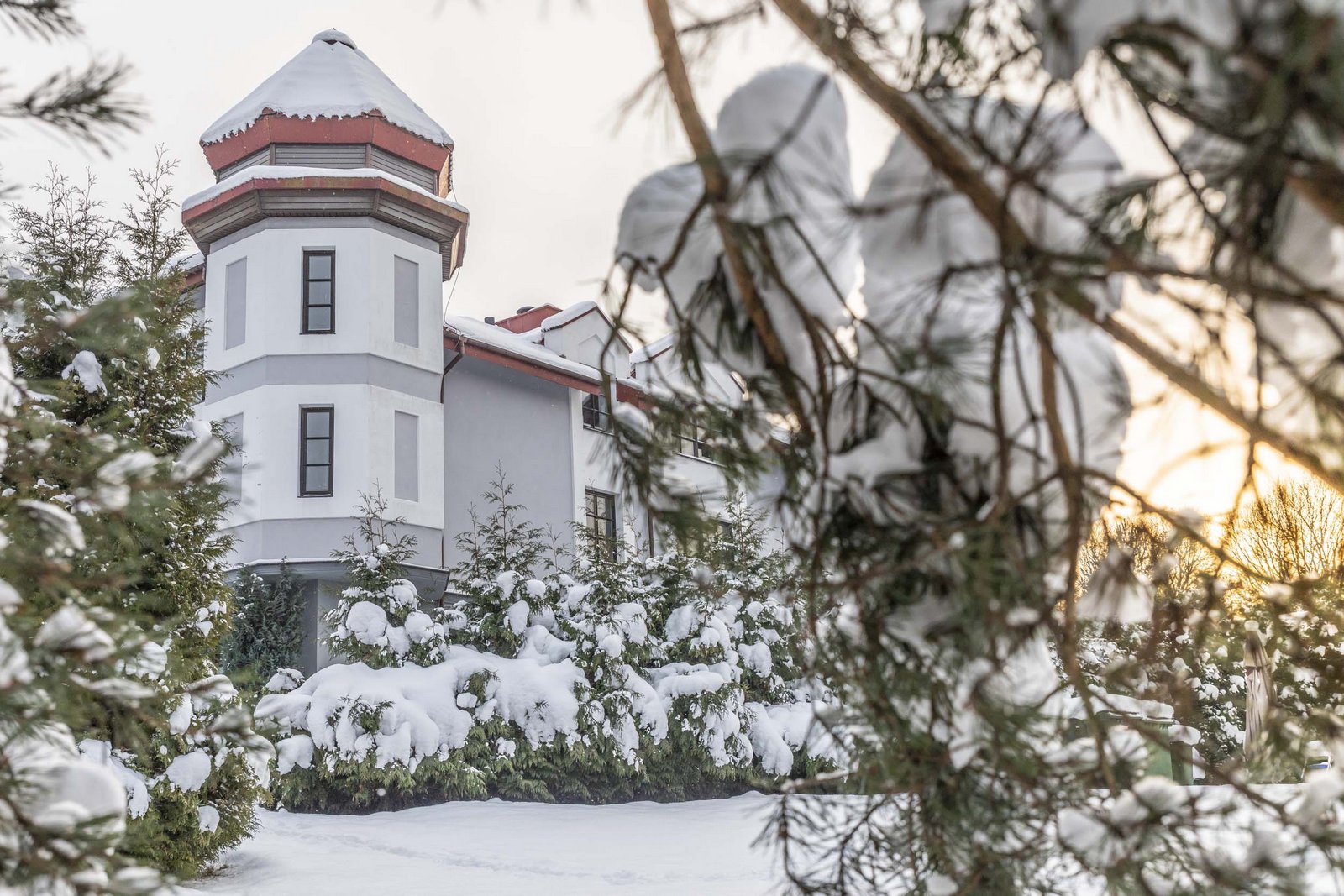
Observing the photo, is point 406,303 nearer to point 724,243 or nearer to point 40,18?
point 40,18

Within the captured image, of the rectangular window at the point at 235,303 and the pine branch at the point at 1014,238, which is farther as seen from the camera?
the rectangular window at the point at 235,303

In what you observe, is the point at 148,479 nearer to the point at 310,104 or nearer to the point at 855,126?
the point at 855,126

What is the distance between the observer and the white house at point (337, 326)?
12469 mm

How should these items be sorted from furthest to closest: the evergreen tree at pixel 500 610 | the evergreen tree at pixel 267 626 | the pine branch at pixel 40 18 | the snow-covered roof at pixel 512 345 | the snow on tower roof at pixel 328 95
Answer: the snow-covered roof at pixel 512 345, the snow on tower roof at pixel 328 95, the evergreen tree at pixel 267 626, the evergreen tree at pixel 500 610, the pine branch at pixel 40 18

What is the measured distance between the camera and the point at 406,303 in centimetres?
1339

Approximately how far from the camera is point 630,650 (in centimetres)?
872

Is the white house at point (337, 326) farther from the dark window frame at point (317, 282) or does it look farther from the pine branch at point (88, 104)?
the pine branch at point (88, 104)

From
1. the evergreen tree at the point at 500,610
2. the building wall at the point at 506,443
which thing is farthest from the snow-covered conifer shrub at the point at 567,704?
the building wall at the point at 506,443

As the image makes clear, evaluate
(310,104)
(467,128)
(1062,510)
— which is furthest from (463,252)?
(1062,510)

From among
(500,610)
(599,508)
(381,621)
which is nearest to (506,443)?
(599,508)

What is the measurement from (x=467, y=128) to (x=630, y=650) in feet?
27.9

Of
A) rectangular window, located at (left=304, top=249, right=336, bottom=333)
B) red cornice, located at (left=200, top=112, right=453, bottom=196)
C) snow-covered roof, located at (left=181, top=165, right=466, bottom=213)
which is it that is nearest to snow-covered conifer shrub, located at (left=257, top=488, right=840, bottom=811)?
rectangular window, located at (left=304, top=249, right=336, bottom=333)

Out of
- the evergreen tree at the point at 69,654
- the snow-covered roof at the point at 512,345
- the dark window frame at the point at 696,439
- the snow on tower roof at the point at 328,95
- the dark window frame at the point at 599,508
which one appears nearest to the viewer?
the evergreen tree at the point at 69,654

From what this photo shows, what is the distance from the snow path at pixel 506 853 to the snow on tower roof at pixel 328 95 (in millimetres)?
8665
